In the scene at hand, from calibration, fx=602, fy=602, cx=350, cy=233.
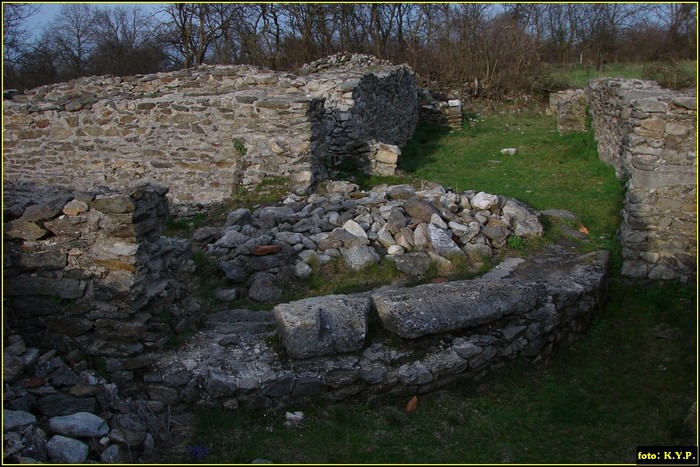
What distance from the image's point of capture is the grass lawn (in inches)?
155

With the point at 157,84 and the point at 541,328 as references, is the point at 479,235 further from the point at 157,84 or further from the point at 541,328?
the point at 157,84

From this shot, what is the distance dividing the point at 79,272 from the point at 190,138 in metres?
5.43

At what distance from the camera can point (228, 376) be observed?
4.31 meters

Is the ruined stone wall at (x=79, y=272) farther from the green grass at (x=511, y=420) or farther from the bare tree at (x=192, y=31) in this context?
the bare tree at (x=192, y=31)

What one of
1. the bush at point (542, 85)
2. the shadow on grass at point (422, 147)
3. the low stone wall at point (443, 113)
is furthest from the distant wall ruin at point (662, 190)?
the bush at point (542, 85)

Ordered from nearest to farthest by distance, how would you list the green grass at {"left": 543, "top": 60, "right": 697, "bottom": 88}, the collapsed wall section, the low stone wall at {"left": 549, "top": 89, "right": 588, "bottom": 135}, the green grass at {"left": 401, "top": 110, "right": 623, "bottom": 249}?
the green grass at {"left": 401, "top": 110, "right": 623, "bottom": 249} → the collapsed wall section → the low stone wall at {"left": 549, "top": 89, "right": 588, "bottom": 135} → the green grass at {"left": 543, "top": 60, "right": 697, "bottom": 88}

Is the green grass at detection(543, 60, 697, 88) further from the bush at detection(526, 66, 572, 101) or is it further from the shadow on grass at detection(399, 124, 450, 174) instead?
the shadow on grass at detection(399, 124, 450, 174)

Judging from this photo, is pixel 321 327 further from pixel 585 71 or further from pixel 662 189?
pixel 585 71

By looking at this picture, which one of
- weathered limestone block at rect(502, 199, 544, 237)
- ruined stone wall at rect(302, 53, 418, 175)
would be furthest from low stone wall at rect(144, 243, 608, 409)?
ruined stone wall at rect(302, 53, 418, 175)

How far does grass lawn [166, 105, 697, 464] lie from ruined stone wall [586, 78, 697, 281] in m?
0.26

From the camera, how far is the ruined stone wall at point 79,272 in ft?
14.1

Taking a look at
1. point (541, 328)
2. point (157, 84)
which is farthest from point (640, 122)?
point (157, 84)

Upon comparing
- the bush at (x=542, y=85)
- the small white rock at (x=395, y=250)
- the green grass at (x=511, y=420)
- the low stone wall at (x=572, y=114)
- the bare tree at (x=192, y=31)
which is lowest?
the green grass at (x=511, y=420)

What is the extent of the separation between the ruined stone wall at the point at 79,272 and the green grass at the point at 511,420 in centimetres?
99
